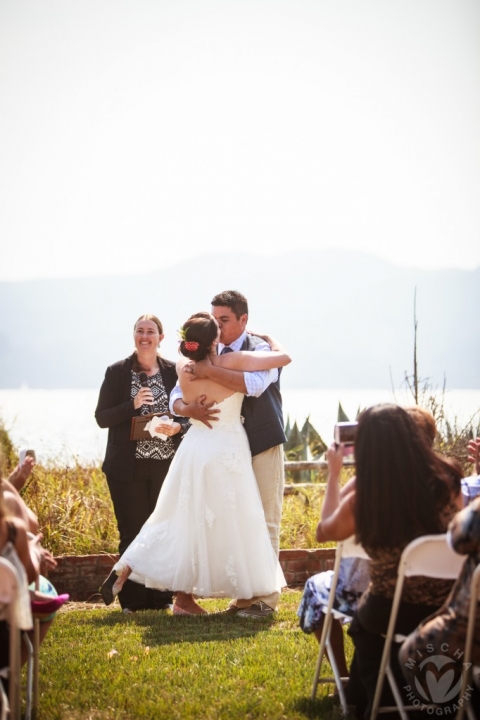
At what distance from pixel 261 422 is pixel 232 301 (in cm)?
99

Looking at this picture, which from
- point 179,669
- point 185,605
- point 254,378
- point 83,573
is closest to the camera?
point 179,669

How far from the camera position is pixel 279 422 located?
6598 mm

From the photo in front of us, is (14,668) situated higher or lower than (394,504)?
lower

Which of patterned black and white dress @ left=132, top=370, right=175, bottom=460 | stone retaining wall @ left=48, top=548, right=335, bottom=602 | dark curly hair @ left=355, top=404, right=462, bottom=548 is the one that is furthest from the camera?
stone retaining wall @ left=48, top=548, right=335, bottom=602

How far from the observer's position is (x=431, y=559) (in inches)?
123

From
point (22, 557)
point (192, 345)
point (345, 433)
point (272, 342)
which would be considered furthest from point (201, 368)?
point (22, 557)

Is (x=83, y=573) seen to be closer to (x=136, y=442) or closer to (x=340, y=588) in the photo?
(x=136, y=442)

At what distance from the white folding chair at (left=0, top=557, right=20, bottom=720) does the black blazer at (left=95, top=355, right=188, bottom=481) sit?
12.7 feet

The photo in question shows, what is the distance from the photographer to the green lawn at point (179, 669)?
382cm

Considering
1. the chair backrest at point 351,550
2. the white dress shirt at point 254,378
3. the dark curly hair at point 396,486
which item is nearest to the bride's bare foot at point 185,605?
the white dress shirt at point 254,378

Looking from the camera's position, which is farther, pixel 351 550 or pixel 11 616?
pixel 351 550

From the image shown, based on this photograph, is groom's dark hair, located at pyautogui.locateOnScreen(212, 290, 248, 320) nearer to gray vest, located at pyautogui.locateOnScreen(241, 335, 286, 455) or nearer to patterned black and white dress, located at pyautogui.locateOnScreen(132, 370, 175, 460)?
gray vest, located at pyautogui.locateOnScreen(241, 335, 286, 455)

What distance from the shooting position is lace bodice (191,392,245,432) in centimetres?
634

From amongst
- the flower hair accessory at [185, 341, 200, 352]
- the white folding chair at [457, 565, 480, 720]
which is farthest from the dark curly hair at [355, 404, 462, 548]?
the flower hair accessory at [185, 341, 200, 352]
